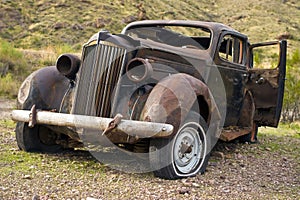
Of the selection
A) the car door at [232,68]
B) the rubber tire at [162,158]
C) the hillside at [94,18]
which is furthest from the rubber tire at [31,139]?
the hillside at [94,18]

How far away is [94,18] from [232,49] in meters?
27.3

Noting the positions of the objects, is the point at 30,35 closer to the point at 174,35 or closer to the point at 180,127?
the point at 174,35

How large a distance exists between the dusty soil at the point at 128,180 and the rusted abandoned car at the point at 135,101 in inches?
10.7

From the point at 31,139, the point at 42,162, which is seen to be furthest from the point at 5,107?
the point at 42,162

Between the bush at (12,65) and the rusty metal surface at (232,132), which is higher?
the rusty metal surface at (232,132)

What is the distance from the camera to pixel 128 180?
15.9ft

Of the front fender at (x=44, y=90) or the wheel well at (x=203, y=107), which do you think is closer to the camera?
the wheel well at (x=203, y=107)

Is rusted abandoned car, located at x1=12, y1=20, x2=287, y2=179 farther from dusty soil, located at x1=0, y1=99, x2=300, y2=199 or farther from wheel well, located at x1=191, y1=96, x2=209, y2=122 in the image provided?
dusty soil, located at x1=0, y1=99, x2=300, y2=199

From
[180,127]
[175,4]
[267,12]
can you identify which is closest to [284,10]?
[267,12]

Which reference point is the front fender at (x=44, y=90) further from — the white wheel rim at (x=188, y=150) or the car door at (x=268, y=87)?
the car door at (x=268, y=87)

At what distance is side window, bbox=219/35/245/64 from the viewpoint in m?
7.38

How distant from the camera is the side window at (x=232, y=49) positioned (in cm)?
738

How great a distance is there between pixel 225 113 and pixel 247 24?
4177cm

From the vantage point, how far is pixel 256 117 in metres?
8.28
